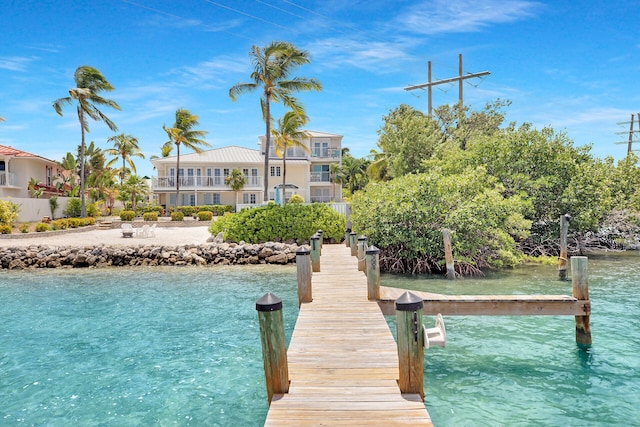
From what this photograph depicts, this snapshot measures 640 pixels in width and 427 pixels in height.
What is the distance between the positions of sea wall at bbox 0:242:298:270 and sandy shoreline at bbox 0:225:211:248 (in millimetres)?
1764

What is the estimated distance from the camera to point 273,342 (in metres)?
4.82

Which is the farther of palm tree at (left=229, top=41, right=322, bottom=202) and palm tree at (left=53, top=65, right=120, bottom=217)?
palm tree at (left=53, top=65, right=120, bottom=217)

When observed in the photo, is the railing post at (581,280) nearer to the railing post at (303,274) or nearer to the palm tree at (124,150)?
the railing post at (303,274)

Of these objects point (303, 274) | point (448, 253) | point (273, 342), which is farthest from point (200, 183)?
point (273, 342)

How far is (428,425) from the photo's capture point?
4.22 m

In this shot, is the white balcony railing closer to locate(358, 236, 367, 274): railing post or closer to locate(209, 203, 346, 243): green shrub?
locate(209, 203, 346, 243): green shrub

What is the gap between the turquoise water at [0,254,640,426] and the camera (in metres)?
6.63

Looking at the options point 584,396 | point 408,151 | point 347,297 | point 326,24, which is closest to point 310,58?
point 326,24

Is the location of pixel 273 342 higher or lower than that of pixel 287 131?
lower

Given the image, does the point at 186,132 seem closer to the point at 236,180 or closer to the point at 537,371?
the point at 236,180

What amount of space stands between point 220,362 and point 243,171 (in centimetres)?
3882

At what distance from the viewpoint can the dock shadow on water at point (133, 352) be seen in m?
6.82

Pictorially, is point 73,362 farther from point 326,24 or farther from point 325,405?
point 326,24

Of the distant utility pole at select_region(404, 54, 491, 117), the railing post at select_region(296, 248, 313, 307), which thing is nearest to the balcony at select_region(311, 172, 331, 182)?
the distant utility pole at select_region(404, 54, 491, 117)
